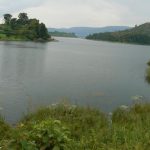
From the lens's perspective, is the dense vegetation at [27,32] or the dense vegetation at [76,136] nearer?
the dense vegetation at [76,136]

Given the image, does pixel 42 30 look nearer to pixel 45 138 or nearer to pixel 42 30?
pixel 42 30

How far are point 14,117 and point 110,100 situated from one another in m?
11.6

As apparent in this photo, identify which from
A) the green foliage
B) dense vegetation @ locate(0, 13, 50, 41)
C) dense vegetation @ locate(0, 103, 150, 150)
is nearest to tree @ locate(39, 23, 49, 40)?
dense vegetation @ locate(0, 13, 50, 41)

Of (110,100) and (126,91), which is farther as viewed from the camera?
(126,91)

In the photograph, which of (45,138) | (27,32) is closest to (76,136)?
(45,138)

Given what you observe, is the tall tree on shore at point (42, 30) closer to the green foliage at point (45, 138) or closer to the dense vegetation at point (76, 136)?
the dense vegetation at point (76, 136)

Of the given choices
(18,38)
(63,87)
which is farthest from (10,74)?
(18,38)

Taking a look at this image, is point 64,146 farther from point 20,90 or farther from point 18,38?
point 18,38

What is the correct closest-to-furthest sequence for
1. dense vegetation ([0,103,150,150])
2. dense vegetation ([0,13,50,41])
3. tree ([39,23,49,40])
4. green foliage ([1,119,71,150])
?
green foliage ([1,119,71,150]) < dense vegetation ([0,103,150,150]) < dense vegetation ([0,13,50,41]) < tree ([39,23,49,40])

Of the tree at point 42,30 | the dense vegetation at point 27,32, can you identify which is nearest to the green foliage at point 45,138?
the dense vegetation at point 27,32

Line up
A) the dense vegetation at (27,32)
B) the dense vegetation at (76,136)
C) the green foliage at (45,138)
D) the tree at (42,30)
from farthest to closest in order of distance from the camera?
the tree at (42,30) < the dense vegetation at (27,32) < the dense vegetation at (76,136) < the green foliage at (45,138)

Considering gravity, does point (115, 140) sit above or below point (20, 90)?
above

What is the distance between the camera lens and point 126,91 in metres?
40.3

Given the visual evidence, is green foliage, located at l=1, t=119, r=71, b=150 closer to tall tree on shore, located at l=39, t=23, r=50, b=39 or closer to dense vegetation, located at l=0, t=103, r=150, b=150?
dense vegetation, located at l=0, t=103, r=150, b=150
